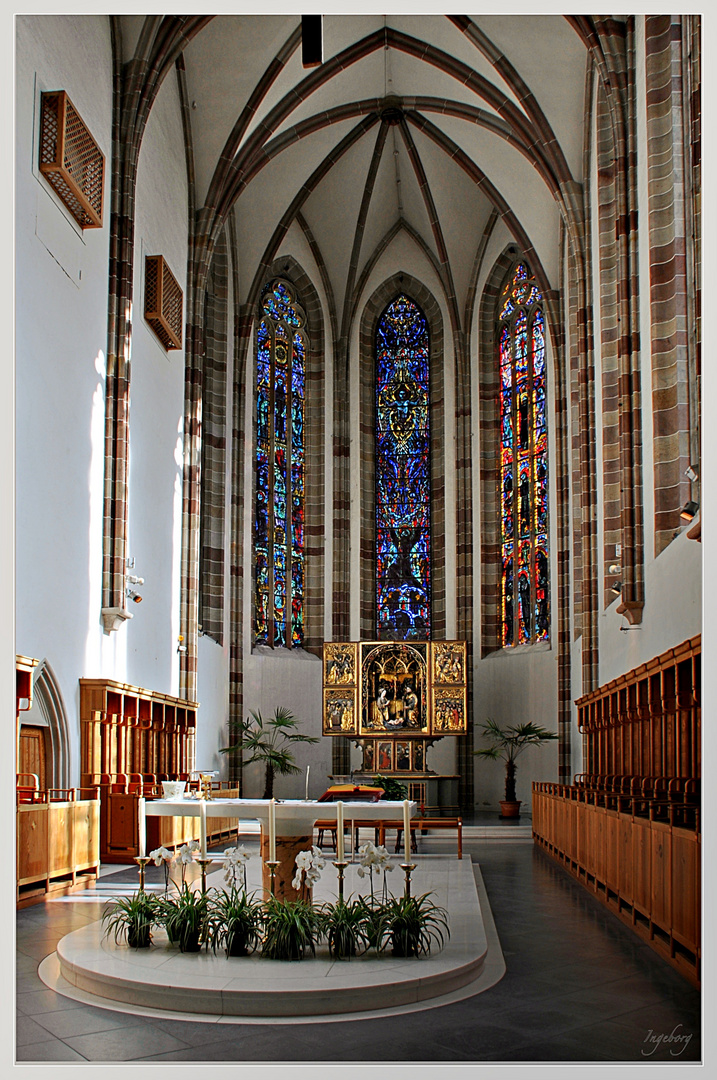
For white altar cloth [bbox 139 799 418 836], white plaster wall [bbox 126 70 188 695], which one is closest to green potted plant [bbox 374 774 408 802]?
white plaster wall [bbox 126 70 188 695]

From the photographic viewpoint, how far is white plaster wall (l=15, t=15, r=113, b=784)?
1137 cm

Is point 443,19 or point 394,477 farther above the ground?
point 443,19

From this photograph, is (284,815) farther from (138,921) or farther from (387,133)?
(387,133)

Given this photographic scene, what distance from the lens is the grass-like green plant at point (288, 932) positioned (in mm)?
6598

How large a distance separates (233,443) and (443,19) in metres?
8.91

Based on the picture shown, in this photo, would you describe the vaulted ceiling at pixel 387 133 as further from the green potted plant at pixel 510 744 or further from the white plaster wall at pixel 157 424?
the green potted plant at pixel 510 744

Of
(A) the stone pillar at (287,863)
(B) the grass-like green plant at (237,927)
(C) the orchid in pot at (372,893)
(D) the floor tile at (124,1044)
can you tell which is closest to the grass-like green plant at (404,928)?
(C) the orchid in pot at (372,893)

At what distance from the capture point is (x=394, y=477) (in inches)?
1002

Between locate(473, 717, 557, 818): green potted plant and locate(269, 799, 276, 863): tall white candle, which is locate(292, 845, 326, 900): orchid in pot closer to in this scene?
locate(269, 799, 276, 863): tall white candle

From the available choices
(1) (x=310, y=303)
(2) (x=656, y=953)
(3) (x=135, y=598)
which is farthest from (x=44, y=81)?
(1) (x=310, y=303)

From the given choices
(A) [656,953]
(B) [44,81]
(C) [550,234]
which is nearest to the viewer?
(A) [656,953]

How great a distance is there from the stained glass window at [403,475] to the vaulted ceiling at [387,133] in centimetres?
133

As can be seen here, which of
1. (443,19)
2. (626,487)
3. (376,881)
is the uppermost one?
(443,19)

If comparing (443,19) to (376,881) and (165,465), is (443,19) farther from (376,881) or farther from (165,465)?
(376,881)
